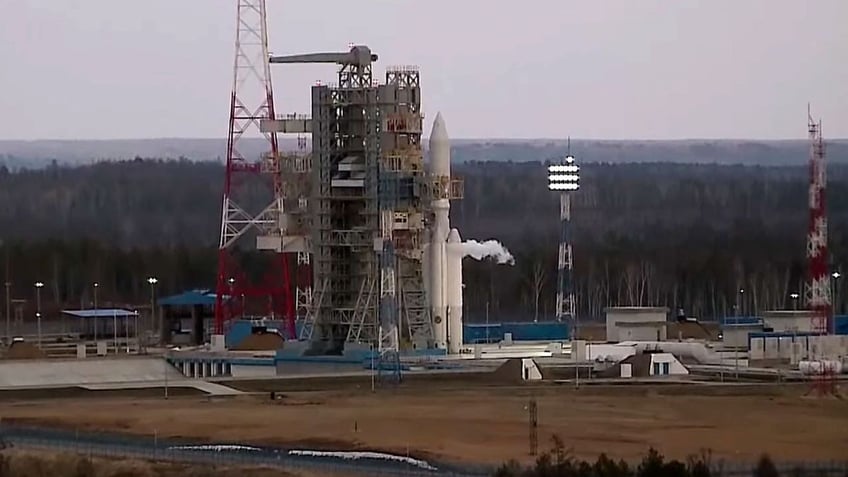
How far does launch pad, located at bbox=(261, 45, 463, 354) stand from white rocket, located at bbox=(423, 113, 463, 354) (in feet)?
0.12

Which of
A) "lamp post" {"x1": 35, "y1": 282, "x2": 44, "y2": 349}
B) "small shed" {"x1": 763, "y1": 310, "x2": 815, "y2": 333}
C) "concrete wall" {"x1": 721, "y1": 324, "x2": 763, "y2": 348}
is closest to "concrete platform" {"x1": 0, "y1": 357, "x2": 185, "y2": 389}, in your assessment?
"concrete wall" {"x1": 721, "y1": 324, "x2": 763, "y2": 348}

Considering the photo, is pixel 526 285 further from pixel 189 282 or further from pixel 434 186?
pixel 434 186

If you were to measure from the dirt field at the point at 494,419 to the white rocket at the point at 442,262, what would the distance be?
914 cm

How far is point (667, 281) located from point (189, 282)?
27093mm

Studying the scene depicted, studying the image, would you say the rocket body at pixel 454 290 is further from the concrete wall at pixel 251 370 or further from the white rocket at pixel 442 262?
the concrete wall at pixel 251 370

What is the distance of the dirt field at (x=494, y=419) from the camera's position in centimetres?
4466

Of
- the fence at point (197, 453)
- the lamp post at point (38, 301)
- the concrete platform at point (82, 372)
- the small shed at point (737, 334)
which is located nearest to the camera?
the fence at point (197, 453)

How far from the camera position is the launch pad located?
225ft

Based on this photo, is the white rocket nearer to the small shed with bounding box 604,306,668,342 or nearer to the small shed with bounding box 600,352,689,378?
the small shed with bounding box 600,352,689,378

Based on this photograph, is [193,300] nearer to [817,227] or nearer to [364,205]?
[364,205]

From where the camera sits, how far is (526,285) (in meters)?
112

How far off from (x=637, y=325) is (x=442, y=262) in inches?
439

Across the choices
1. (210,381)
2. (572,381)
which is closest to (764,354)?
(572,381)

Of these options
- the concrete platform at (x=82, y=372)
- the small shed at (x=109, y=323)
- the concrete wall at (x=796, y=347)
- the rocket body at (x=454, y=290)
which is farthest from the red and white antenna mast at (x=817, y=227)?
the small shed at (x=109, y=323)
